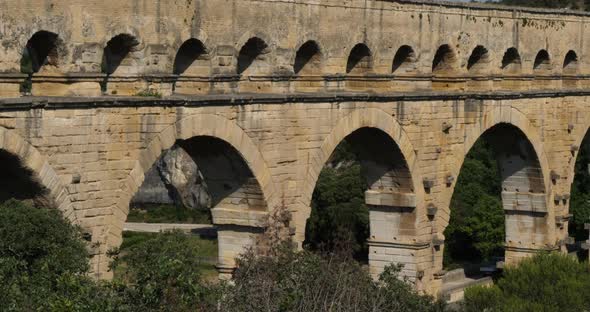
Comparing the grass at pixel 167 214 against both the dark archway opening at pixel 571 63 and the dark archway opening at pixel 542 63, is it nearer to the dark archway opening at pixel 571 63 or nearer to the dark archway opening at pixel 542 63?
the dark archway opening at pixel 571 63

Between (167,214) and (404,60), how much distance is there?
82.8ft

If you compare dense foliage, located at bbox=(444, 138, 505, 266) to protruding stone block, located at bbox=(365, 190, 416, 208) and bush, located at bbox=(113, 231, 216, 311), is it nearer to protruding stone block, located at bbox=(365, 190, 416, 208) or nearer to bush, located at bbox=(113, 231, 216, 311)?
protruding stone block, located at bbox=(365, 190, 416, 208)

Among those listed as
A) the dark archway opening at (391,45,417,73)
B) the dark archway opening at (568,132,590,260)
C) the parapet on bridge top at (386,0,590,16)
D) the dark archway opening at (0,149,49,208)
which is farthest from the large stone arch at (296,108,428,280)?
the dark archway opening at (568,132,590,260)

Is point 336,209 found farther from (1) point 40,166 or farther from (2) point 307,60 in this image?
(1) point 40,166

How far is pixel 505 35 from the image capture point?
1204 inches

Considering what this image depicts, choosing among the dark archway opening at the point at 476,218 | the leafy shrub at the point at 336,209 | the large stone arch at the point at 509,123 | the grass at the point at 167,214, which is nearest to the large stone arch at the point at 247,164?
the large stone arch at the point at 509,123

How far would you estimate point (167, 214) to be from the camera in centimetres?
5184

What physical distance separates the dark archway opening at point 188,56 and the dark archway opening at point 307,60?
278 centimetres

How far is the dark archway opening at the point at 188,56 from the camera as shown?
22562 millimetres

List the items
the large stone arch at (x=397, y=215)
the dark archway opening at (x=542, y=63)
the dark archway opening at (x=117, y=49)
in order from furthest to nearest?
the dark archway opening at (x=542, y=63)
the large stone arch at (x=397, y=215)
the dark archway opening at (x=117, y=49)

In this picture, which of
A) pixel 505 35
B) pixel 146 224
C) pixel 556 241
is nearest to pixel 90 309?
pixel 505 35

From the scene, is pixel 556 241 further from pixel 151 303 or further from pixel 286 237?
pixel 151 303

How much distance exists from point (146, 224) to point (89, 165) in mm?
29681

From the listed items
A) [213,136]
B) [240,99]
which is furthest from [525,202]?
[213,136]
